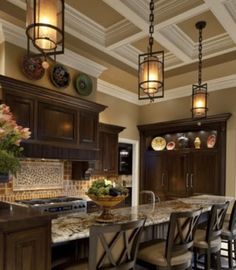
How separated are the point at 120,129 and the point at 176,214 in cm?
386

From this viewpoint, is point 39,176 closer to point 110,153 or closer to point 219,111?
point 110,153

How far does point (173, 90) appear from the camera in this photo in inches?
265

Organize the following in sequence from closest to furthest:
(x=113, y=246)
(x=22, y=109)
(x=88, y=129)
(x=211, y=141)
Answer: (x=113, y=246) < (x=22, y=109) < (x=88, y=129) < (x=211, y=141)

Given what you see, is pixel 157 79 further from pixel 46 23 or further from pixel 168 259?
pixel 168 259

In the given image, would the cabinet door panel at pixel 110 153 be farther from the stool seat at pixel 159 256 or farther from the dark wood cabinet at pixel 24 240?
the dark wood cabinet at pixel 24 240

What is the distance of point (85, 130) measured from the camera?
4809 mm

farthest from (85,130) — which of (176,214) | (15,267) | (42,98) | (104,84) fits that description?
(15,267)

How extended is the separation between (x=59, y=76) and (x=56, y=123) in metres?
0.85

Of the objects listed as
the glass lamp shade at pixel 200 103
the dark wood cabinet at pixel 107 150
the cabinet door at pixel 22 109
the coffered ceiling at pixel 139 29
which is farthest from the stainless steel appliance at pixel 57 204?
the coffered ceiling at pixel 139 29

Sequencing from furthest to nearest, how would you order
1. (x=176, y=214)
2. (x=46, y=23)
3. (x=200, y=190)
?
(x=200, y=190) → (x=176, y=214) → (x=46, y=23)

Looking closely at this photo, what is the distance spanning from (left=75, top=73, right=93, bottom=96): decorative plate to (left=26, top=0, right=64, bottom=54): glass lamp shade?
2.92 metres

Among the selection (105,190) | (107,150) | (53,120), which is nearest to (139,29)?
(53,120)

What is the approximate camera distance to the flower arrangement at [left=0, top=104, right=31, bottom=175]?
167 centimetres

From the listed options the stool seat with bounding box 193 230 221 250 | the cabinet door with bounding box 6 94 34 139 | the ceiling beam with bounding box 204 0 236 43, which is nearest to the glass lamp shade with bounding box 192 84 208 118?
the ceiling beam with bounding box 204 0 236 43
